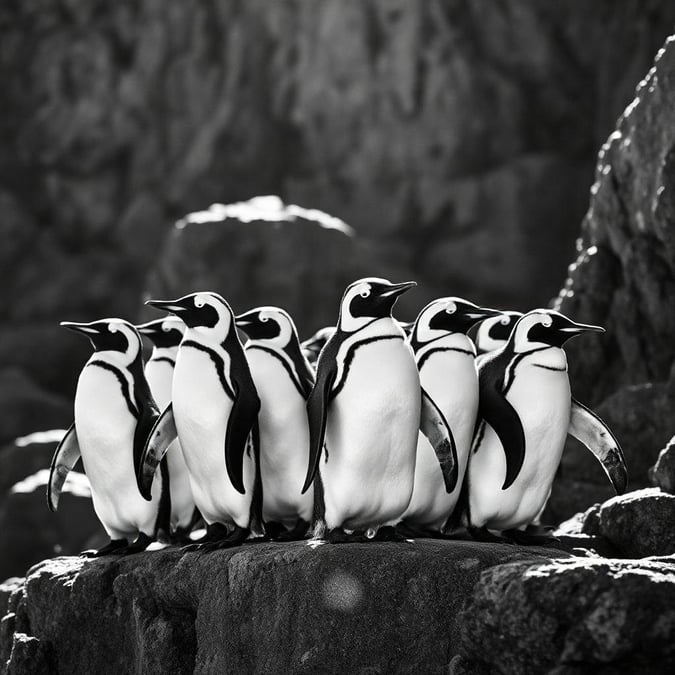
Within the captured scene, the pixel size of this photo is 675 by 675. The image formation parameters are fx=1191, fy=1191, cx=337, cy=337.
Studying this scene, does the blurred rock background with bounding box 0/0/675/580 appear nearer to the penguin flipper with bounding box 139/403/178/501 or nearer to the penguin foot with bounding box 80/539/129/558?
the penguin foot with bounding box 80/539/129/558

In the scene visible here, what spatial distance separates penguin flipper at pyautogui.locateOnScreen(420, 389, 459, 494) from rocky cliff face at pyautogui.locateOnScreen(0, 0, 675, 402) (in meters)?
8.91

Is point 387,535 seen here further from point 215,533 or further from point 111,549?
point 111,549

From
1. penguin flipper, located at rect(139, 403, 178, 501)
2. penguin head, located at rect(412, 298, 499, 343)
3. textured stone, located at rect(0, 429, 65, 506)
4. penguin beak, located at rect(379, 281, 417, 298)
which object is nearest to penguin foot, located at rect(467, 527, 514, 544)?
penguin head, located at rect(412, 298, 499, 343)

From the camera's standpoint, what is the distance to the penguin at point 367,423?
188 inches

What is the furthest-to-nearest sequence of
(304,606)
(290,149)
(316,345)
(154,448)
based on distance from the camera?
(290,149) → (316,345) → (154,448) → (304,606)

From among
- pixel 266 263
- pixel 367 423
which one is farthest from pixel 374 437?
pixel 266 263

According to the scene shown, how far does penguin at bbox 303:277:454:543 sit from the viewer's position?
4766mm

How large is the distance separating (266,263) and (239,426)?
8.48 metres

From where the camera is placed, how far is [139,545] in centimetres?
580

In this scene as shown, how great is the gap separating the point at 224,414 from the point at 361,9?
11748 millimetres

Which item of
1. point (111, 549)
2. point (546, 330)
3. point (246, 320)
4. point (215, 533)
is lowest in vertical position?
point (111, 549)

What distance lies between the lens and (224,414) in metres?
5.23

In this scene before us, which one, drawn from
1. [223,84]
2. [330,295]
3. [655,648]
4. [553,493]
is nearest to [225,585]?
[655,648]

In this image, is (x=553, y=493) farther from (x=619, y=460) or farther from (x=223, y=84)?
(x=223, y=84)
